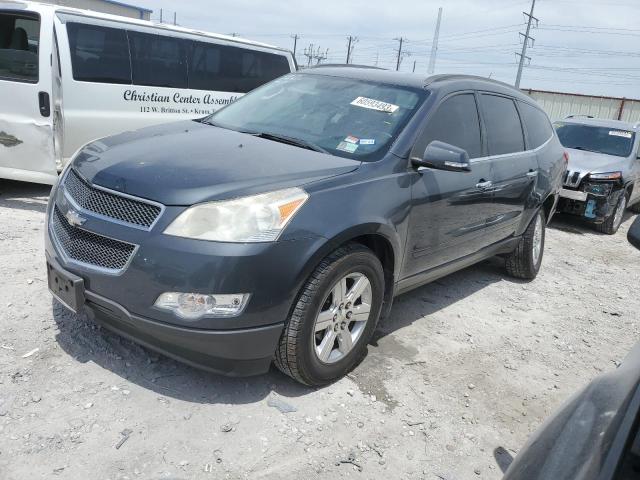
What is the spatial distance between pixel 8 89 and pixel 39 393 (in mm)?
3911

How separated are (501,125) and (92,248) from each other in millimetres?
3280

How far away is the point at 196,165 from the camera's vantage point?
9.42ft

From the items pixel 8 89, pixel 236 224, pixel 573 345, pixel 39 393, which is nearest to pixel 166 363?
pixel 39 393

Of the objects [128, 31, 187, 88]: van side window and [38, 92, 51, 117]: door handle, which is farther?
[128, 31, 187, 88]: van side window

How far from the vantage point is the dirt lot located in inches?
96.7

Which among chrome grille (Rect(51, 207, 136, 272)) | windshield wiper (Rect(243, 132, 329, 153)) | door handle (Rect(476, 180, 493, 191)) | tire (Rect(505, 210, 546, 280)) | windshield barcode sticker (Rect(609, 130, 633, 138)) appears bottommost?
tire (Rect(505, 210, 546, 280))

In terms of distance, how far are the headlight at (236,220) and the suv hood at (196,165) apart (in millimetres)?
50

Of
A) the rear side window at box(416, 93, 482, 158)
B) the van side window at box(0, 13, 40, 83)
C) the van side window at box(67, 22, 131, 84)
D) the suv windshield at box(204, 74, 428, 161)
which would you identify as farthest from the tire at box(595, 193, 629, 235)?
the van side window at box(0, 13, 40, 83)

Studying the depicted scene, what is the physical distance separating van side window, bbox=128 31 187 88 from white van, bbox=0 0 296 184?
11 mm

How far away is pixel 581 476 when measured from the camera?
3.84 ft

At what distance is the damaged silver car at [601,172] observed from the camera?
322 inches

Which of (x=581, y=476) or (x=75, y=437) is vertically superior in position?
(x=581, y=476)

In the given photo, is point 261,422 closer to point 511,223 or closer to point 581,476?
point 581,476

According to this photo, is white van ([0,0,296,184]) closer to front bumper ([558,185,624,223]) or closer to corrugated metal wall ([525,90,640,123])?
front bumper ([558,185,624,223])
